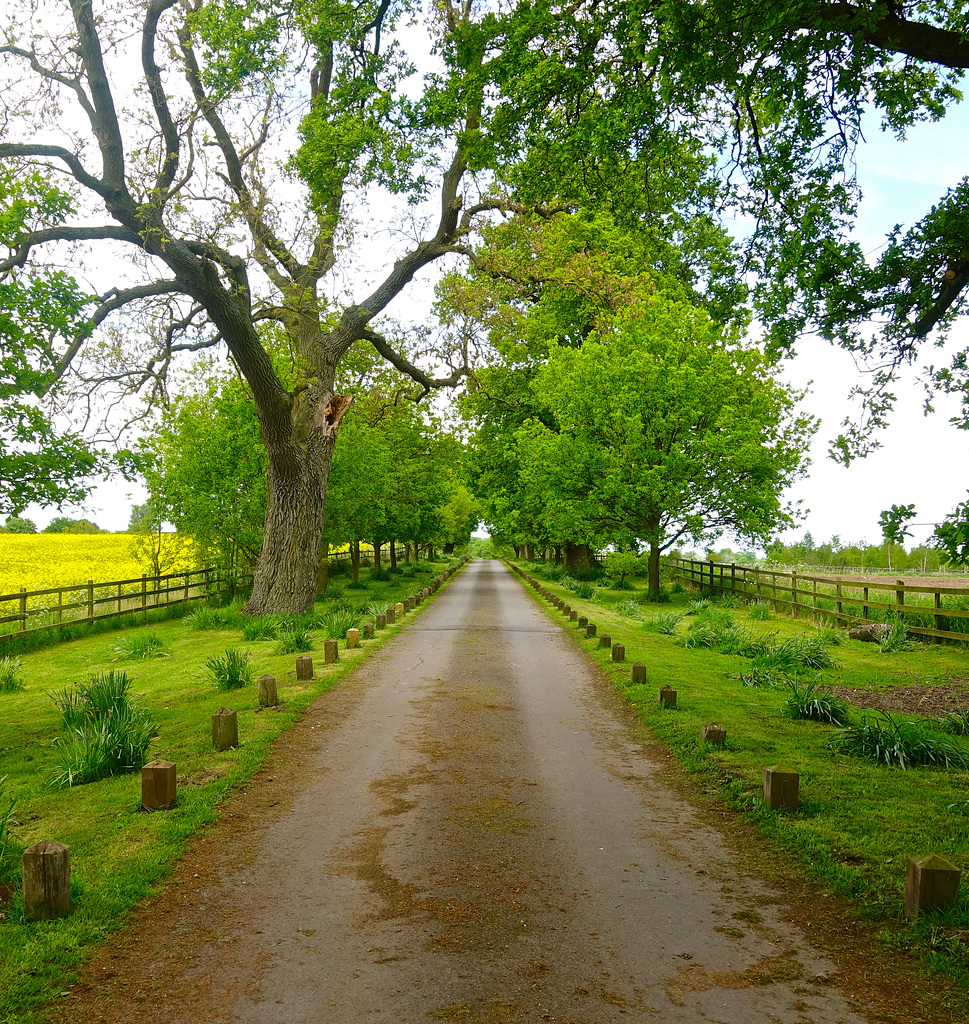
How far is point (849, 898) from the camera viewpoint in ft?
16.0

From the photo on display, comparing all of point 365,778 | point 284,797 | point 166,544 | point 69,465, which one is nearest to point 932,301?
point 365,778

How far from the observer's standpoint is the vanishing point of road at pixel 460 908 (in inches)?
149

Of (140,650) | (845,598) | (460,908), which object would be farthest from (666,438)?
(460,908)

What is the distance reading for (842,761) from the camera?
7.81 m

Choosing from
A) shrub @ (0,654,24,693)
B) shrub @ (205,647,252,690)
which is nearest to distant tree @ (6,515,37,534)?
shrub @ (0,654,24,693)

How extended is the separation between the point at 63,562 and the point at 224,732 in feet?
101

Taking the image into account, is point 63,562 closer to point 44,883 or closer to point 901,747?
point 44,883

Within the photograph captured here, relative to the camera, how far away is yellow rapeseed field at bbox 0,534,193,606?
90.4 ft

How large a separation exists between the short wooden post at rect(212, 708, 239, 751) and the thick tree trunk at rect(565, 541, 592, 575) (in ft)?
96.7

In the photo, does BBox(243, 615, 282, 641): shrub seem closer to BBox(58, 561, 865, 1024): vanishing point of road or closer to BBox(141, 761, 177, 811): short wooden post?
BBox(58, 561, 865, 1024): vanishing point of road

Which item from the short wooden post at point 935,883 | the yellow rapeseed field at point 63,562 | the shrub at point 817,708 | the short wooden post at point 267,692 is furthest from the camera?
the yellow rapeseed field at point 63,562

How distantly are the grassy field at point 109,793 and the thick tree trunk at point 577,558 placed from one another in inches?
921

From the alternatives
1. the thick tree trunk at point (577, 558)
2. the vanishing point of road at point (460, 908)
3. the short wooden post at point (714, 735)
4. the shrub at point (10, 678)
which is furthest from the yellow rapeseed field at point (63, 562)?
the short wooden post at point (714, 735)

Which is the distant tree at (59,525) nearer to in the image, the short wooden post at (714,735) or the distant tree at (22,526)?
the distant tree at (22,526)
